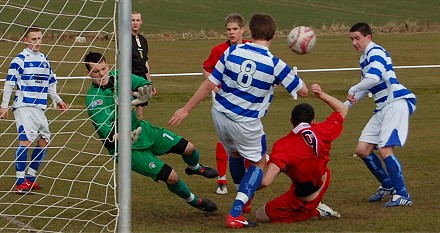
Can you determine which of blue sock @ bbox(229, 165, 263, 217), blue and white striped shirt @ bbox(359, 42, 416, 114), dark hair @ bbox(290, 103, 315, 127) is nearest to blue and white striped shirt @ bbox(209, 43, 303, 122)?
dark hair @ bbox(290, 103, 315, 127)

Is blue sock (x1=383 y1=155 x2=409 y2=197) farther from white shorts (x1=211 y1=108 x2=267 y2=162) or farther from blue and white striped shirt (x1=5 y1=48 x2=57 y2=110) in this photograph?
blue and white striped shirt (x1=5 y1=48 x2=57 y2=110)

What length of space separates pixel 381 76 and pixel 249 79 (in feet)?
5.98

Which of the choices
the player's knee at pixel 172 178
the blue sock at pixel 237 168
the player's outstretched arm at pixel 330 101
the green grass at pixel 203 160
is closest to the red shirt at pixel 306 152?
the player's outstretched arm at pixel 330 101

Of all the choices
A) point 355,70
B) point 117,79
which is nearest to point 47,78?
point 117,79

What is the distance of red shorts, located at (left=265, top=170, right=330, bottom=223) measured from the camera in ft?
28.8

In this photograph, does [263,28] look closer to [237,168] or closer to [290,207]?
[237,168]

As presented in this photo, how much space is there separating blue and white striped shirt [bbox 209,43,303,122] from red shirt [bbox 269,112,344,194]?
Answer: 1.34ft

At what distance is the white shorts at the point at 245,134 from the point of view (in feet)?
28.4

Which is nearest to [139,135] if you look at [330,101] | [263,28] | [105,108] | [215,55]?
[105,108]

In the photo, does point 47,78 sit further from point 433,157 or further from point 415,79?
point 415,79

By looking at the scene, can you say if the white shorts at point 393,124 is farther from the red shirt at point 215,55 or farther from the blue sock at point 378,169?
the red shirt at point 215,55

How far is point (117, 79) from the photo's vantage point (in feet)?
25.2

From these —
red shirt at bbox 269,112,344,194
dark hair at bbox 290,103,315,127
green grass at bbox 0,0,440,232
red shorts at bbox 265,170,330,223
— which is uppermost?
dark hair at bbox 290,103,315,127

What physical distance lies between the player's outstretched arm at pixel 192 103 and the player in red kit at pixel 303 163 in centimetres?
89
